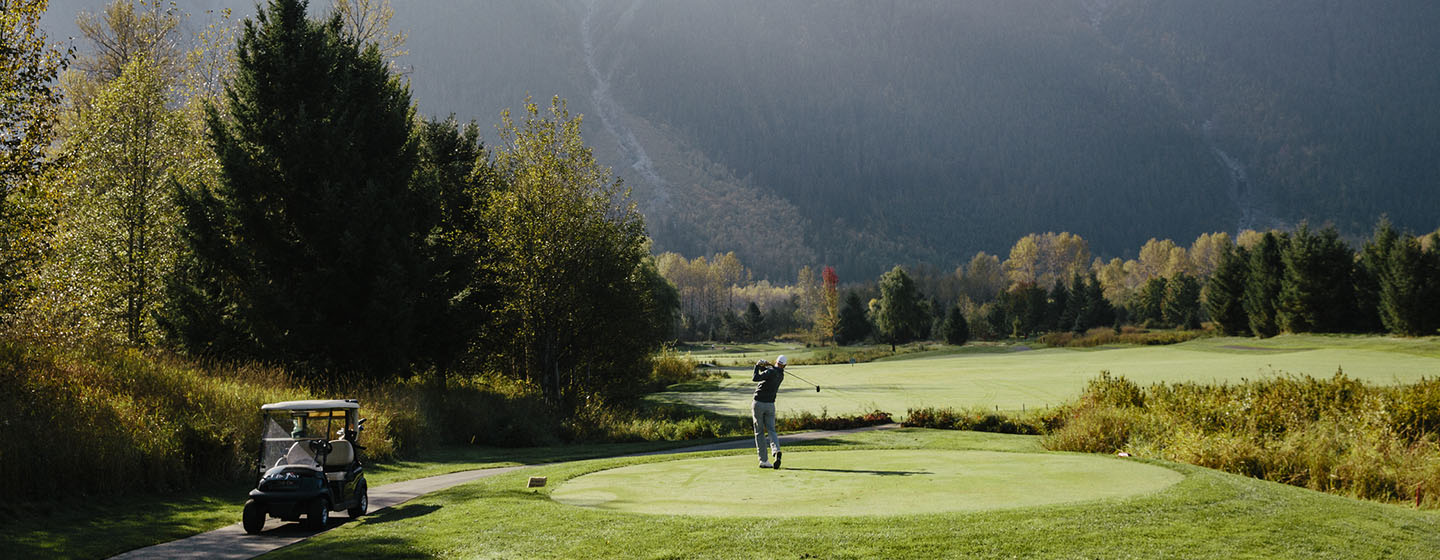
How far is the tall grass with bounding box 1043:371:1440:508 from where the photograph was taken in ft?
50.0

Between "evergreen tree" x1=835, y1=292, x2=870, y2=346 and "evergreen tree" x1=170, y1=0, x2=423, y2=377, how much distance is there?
80.5m

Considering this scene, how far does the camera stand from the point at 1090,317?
10056 cm

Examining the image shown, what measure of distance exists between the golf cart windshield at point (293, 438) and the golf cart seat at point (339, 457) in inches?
5.0

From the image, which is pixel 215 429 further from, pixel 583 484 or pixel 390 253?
pixel 390 253

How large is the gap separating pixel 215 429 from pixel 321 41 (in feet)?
58.0

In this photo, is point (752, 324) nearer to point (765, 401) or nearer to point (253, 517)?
point (765, 401)

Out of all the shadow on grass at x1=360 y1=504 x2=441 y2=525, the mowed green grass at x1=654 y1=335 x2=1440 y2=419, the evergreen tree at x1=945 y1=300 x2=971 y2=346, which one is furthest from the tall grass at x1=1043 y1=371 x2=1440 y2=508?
the evergreen tree at x1=945 y1=300 x2=971 y2=346

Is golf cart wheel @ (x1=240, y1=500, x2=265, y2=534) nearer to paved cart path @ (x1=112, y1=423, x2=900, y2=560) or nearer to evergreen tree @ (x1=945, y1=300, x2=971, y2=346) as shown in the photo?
paved cart path @ (x1=112, y1=423, x2=900, y2=560)

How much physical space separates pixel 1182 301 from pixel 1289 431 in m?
94.5

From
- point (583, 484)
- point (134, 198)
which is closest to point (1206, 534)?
point (583, 484)

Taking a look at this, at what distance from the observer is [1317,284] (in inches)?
2621

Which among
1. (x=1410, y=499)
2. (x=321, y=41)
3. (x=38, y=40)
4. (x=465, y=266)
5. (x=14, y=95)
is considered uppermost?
(x=321, y=41)

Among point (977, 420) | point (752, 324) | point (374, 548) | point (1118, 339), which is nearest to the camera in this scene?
point (374, 548)

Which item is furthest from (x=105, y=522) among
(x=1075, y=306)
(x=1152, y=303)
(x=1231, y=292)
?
(x=1152, y=303)
